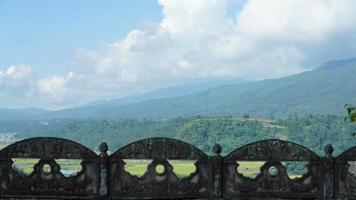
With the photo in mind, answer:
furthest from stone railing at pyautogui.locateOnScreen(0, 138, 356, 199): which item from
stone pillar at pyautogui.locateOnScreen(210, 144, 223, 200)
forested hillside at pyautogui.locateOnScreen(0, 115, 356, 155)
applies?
forested hillside at pyautogui.locateOnScreen(0, 115, 356, 155)

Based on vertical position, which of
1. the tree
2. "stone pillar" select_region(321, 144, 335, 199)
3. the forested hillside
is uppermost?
the tree

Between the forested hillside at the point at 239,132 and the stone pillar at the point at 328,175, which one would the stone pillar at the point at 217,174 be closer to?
the stone pillar at the point at 328,175

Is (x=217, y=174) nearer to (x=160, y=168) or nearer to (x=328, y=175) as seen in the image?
(x=160, y=168)

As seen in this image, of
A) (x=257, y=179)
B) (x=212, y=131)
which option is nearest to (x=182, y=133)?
(x=212, y=131)

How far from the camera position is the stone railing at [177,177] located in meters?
9.77

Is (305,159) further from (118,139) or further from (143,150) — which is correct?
(118,139)

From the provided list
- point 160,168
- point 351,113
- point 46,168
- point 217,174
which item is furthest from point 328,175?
point 46,168

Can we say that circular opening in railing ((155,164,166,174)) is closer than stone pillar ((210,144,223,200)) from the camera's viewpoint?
No

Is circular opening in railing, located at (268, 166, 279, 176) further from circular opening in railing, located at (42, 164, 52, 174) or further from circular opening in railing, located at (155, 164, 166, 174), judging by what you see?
circular opening in railing, located at (42, 164, 52, 174)

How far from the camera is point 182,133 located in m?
111

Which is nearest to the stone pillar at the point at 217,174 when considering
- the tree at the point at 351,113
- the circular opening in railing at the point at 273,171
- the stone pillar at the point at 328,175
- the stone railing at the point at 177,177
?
the stone railing at the point at 177,177

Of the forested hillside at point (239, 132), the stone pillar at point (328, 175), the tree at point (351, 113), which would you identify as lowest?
the forested hillside at point (239, 132)

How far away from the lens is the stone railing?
9766 mm

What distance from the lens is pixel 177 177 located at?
9.84m
